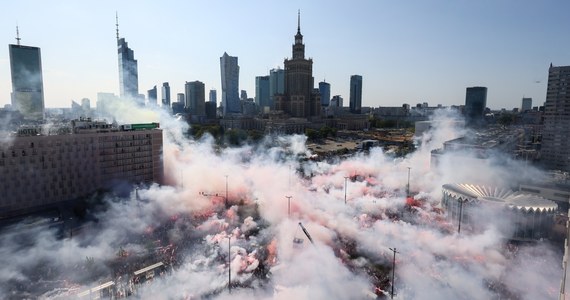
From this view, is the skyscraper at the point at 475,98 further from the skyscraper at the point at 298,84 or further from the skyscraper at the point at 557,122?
the skyscraper at the point at 557,122

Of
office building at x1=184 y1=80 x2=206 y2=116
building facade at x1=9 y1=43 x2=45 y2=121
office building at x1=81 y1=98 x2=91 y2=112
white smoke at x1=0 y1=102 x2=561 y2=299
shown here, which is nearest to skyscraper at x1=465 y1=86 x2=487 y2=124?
office building at x1=184 y1=80 x2=206 y2=116

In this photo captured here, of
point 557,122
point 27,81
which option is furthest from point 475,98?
point 27,81

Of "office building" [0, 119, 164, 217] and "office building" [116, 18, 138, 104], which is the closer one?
"office building" [0, 119, 164, 217]

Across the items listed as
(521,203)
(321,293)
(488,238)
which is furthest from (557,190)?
(321,293)

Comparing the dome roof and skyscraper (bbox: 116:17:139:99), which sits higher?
skyscraper (bbox: 116:17:139:99)

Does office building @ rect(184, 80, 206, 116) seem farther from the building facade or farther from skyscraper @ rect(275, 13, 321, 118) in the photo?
the building facade

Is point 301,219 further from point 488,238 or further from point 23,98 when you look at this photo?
point 23,98

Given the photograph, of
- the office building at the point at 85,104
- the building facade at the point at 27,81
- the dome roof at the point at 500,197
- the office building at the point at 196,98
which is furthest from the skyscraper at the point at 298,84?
the dome roof at the point at 500,197
